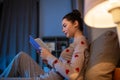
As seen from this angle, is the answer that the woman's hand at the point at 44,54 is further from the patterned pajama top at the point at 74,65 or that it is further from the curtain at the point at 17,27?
the curtain at the point at 17,27

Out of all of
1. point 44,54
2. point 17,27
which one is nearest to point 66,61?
point 44,54

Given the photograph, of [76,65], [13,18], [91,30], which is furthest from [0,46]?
[76,65]

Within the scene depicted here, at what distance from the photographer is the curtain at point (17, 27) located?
2.57 m

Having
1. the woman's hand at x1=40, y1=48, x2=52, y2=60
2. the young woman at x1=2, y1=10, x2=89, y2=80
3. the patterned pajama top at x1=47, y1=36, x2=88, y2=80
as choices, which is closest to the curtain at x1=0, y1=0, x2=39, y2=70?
the young woman at x1=2, y1=10, x2=89, y2=80

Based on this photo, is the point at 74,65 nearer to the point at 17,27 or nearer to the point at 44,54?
the point at 44,54

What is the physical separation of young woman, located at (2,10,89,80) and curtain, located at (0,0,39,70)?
1172mm

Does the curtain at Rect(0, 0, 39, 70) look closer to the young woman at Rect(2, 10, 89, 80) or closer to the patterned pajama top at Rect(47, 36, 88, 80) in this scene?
the young woman at Rect(2, 10, 89, 80)

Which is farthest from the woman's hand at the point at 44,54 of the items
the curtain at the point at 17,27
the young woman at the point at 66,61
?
the curtain at the point at 17,27

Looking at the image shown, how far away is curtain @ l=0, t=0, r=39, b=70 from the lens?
257cm

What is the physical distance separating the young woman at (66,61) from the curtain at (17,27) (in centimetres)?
117

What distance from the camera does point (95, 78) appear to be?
2.98 ft

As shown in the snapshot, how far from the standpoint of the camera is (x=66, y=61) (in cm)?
122

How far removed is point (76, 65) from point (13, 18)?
1889 millimetres

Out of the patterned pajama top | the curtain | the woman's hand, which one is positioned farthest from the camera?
the curtain
